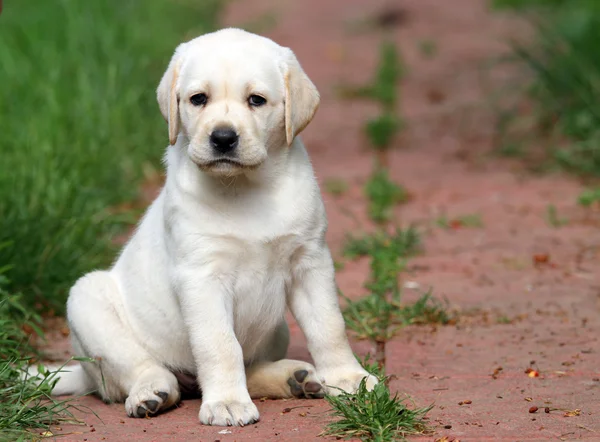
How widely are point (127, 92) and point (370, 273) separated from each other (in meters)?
3.30

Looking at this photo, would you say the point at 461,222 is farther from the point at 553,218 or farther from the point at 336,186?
the point at 336,186

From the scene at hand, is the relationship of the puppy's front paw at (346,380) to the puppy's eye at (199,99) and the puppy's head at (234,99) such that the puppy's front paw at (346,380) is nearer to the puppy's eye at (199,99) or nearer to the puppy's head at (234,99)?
the puppy's head at (234,99)

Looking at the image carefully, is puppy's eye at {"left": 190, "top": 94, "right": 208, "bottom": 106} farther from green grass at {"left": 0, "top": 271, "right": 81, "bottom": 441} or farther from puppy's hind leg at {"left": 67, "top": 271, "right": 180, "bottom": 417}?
green grass at {"left": 0, "top": 271, "right": 81, "bottom": 441}

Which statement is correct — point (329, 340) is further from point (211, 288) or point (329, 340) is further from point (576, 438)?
point (576, 438)

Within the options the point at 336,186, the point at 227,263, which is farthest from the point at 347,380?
the point at 336,186

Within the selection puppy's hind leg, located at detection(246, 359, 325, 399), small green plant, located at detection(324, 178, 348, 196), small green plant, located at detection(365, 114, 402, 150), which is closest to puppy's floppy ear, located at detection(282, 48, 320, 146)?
puppy's hind leg, located at detection(246, 359, 325, 399)

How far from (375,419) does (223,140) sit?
45.0 inches

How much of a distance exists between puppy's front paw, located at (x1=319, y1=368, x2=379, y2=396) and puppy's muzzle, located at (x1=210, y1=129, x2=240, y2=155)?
0.98 m

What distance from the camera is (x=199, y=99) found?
13.6 feet

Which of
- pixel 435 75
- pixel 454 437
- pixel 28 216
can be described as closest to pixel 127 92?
pixel 28 216

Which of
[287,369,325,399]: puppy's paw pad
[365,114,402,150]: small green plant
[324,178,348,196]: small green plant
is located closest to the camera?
[287,369,325,399]: puppy's paw pad

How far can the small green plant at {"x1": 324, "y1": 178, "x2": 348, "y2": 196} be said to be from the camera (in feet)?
27.8

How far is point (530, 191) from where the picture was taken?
8.32m

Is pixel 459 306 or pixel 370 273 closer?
pixel 459 306
